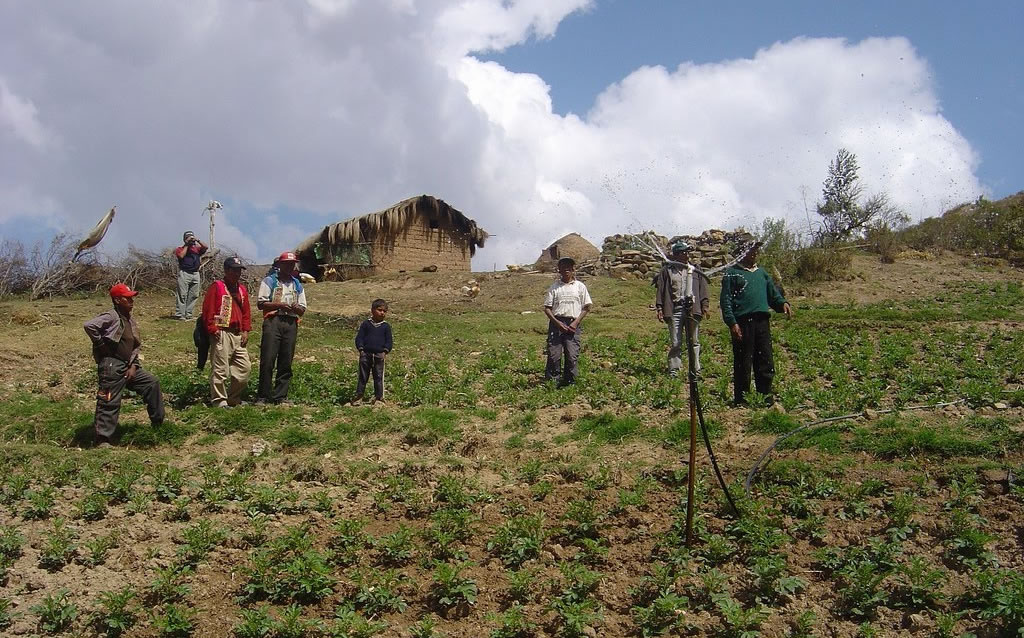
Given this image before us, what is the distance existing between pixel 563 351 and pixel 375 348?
7.70 feet

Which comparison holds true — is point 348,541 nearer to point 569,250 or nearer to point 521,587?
point 521,587

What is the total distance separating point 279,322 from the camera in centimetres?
Answer: 832

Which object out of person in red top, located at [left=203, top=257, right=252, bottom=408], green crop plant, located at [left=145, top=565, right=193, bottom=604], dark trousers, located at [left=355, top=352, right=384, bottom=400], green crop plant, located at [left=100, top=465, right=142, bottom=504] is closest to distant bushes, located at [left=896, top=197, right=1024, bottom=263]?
dark trousers, located at [left=355, top=352, right=384, bottom=400]

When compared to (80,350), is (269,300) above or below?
above

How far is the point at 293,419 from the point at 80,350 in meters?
5.40

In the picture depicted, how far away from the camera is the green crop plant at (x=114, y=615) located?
4246 millimetres

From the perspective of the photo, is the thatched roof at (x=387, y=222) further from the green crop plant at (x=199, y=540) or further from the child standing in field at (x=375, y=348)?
the green crop plant at (x=199, y=540)

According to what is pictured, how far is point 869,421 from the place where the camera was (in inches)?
267

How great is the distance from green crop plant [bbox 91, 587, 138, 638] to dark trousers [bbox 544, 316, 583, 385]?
18.1ft

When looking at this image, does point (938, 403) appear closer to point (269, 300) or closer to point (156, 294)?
point (269, 300)

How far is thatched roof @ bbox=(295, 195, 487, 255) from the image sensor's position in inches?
907

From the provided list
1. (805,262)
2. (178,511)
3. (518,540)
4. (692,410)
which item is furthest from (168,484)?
(805,262)

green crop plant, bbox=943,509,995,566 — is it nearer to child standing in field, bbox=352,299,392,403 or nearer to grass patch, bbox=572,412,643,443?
grass patch, bbox=572,412,643,443

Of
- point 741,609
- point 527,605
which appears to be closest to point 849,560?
point 741,609
